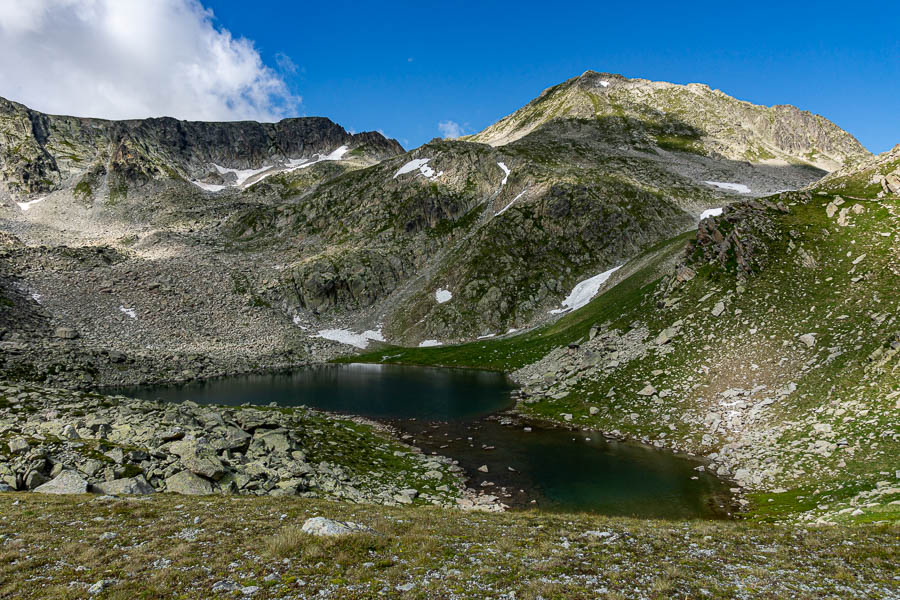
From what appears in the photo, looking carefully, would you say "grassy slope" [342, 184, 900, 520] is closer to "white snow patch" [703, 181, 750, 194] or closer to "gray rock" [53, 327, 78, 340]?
"gray rock" [53, 327, 78, 340]

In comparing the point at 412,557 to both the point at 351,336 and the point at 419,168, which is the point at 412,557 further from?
the point at 419,168

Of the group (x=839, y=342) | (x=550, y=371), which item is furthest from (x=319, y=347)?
Result: (x=839, y=342)

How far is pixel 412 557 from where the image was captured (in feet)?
44.5

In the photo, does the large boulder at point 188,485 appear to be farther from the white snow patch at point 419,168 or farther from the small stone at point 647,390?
the white snow patch at point 419,168

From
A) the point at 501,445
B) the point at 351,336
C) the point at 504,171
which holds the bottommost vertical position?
the point at 501,445

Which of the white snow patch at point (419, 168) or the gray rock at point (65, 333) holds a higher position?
the white snow patch at point (419, 168)

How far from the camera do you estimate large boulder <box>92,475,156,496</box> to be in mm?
21188

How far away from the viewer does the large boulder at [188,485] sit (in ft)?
73.8

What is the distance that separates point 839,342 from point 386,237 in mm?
125043

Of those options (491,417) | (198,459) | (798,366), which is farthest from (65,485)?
(798,366)

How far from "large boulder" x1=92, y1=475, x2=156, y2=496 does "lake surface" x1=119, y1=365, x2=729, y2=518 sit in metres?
21.8

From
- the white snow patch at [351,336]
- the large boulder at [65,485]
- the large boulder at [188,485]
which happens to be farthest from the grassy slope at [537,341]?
the large boulder at [65,485]

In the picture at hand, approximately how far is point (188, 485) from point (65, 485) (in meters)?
5.35

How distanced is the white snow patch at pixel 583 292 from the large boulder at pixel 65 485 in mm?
91769
